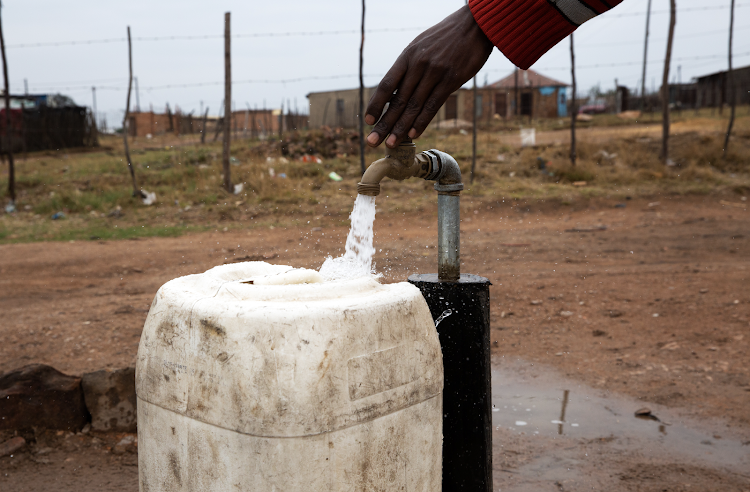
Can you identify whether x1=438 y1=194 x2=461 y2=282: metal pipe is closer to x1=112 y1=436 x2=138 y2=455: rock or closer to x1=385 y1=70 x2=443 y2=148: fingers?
x1=385 y1=70 x2=443 y2=148: fingers

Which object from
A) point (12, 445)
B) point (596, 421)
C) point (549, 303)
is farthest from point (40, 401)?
point (549, 303)

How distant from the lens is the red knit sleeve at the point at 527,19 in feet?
3.89

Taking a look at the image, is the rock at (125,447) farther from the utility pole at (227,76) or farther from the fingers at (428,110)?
the utility pole at (227,76)

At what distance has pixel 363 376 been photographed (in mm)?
1220

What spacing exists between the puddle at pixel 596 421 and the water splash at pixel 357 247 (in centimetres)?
166

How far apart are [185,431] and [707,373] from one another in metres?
3.16

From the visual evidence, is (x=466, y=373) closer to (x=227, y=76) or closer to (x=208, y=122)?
(x=227, y=76)

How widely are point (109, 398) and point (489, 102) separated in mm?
27802

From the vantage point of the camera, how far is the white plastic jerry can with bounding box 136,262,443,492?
1.17m

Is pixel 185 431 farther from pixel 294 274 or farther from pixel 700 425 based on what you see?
pixel 700 425

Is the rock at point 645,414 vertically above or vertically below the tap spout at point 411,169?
below

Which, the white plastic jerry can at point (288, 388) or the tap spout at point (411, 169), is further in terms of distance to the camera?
the tap spout at point (411, 169)

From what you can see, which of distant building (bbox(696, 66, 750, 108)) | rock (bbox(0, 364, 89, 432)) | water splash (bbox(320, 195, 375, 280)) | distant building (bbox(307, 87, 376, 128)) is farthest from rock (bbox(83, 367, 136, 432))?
distant building (bbox(696, 66, 750, 108))

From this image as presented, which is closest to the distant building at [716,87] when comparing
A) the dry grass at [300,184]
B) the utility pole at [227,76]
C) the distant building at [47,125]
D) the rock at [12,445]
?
the dry grass at [300,184]
